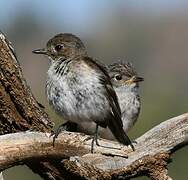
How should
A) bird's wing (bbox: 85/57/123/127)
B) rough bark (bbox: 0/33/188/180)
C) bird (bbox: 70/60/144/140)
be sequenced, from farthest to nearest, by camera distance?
bird (bbox: 70/60/144/140) → bird's wing (bbox: 85/57/123/127) → rough bark (bbox: 0/33/188/180)

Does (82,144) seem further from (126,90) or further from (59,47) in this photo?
(126,90)

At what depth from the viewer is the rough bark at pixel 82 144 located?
30.9 ft

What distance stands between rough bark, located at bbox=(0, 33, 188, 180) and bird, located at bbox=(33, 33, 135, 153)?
0.17 meters

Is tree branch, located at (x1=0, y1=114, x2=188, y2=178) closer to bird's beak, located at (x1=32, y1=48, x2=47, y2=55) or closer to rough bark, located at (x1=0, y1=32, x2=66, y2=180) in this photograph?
rough bark, located at (x1=0, y1=32, x2=66, y2=180)

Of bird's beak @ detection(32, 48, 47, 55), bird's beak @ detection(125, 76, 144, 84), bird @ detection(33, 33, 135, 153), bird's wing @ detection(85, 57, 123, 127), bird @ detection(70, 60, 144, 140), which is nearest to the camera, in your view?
bird @ detection(33, 33, 135, 153)

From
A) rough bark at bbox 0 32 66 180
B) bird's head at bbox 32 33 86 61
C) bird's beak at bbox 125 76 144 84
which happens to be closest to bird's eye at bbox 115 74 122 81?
bird's beak at bbox 125 76 144 84

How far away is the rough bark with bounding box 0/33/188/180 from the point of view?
941 cm

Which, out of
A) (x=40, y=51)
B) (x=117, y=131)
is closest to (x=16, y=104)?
(x=40, y=51)

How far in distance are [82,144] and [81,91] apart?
580 millimetres

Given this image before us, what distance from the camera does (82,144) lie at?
9.56 metres

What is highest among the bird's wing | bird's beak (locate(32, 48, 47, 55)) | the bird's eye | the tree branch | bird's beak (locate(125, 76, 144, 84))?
bird's beak (locate(32, 48, 47, 55))

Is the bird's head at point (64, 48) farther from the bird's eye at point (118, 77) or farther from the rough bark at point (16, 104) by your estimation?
the bird's eye at point (118, 77)

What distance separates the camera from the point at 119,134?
10125 millimetres

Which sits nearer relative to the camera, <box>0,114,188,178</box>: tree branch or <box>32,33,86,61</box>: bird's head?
<box>0,114,188,178</box>: tree branch
